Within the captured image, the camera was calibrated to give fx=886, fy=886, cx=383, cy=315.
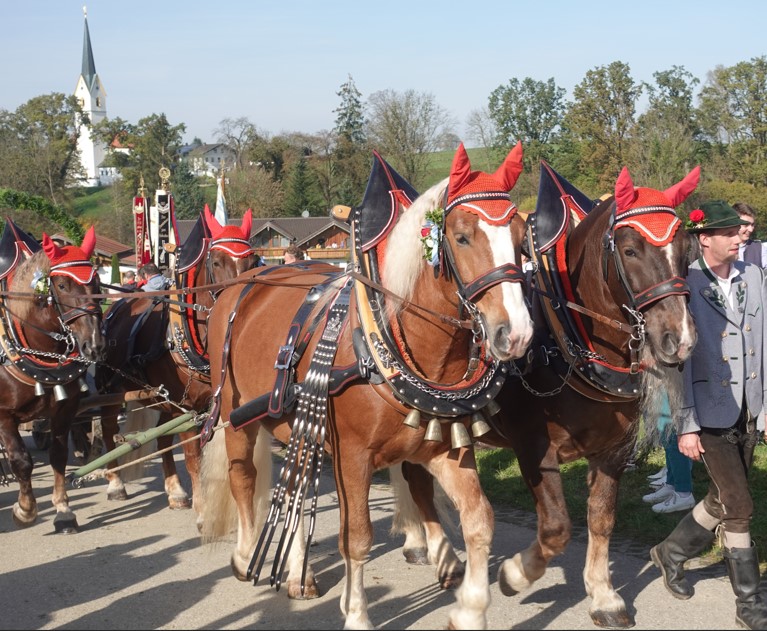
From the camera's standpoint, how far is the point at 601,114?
1721 inches

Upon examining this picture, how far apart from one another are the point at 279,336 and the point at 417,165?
39.1m

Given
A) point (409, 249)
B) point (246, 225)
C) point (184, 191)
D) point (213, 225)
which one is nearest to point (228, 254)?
point (213, 225)

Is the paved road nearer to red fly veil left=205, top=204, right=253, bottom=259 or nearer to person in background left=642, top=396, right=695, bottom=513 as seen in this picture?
person in background left=642, top=396, right=695, bottom=513

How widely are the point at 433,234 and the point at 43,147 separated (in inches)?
2222

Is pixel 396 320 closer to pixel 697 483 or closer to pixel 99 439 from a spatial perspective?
pixel 697 483

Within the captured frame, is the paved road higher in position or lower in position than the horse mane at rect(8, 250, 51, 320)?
lower

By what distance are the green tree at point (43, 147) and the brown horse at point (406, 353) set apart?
4782cm

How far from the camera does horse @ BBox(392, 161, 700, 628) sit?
3883 mm

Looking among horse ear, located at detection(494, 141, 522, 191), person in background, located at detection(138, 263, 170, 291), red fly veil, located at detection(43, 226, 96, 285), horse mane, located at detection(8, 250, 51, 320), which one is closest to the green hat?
horse ear, located at detection(494, 141, 522, 191)

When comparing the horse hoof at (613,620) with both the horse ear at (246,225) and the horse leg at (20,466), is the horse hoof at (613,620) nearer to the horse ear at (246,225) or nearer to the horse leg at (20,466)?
the horse ear at (246,225)

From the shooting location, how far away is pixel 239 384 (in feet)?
17.3

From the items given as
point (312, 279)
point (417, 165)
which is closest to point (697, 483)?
point (312, 279)

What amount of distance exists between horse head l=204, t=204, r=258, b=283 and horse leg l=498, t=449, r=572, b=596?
326cm

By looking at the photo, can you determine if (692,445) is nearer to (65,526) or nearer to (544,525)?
(544,525)
